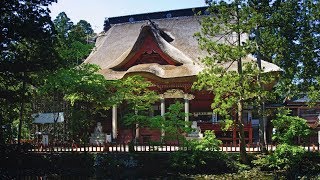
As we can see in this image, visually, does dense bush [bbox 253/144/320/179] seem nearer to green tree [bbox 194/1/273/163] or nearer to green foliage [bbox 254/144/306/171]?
green foliage [bbox 254/144/306/171]

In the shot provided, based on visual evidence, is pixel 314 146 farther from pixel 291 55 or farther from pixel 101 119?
pixel 101 119

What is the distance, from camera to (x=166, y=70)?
24.7m

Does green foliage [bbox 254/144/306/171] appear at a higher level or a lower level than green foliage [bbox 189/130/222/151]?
lower

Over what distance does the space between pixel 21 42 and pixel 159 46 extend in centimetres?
1050

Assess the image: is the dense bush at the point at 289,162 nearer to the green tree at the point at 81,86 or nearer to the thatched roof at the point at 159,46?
the thatched roof at the point at 159,46

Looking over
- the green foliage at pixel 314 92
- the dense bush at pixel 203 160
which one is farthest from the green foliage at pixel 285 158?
the green foliage at pixel 314 92

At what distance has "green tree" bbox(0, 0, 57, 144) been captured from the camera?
1652 centimetres

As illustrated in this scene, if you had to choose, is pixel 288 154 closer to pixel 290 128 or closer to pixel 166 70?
pixel 290 128

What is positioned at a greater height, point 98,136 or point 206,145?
point 206,145

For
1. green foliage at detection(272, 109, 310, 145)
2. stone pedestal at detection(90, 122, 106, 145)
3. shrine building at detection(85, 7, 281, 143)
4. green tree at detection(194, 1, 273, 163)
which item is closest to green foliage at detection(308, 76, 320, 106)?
shrine building at detection(85, 7, 281, 143)

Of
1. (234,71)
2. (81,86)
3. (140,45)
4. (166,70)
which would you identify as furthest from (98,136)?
(234,71)

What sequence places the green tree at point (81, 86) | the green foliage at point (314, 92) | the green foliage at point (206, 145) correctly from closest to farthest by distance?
the green foliage at point (206, 145), the green tree at point (81, 86), the green foliage at point (314, 92)

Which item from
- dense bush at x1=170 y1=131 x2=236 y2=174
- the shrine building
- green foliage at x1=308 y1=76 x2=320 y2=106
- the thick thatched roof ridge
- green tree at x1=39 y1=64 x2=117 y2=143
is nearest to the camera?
dense bush at x1=170 y1=131 x2=236 y2=174

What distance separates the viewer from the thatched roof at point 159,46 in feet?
79.2
